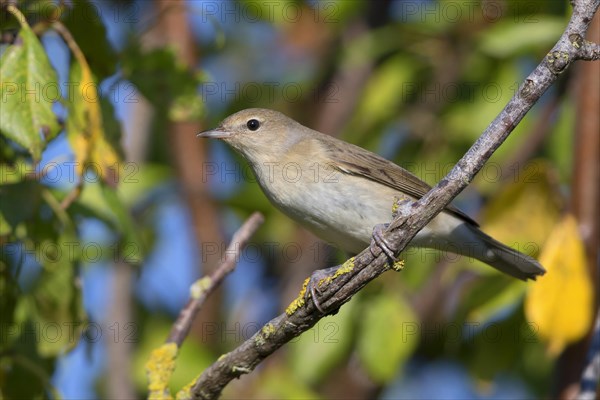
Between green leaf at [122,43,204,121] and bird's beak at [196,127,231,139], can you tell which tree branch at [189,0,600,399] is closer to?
green leaf at [122,43,204,121]

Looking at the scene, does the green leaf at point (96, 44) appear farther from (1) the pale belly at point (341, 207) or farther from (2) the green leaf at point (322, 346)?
(2) the green leaf at point (322, 346)

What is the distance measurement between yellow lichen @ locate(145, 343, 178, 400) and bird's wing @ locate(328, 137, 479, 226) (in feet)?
5.40

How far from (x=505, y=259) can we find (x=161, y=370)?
1957 mm

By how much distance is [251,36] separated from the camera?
7496mm

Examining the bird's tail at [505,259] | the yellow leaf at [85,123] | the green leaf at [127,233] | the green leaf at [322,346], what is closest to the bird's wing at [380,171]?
the bird's tail at [505,259]

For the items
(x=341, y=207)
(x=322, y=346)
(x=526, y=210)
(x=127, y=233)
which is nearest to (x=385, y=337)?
(x=322, y=346)

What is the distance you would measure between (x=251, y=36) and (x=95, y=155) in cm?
402

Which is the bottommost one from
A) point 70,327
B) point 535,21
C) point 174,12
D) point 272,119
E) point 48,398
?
point 48,398

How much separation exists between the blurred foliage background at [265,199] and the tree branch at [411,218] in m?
0.82

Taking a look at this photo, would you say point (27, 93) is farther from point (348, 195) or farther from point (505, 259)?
point (505, 259)

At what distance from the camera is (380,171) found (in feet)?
16.1

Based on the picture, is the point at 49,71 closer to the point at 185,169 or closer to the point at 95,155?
the point at 95,155

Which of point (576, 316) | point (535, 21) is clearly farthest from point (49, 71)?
point (535, 21)

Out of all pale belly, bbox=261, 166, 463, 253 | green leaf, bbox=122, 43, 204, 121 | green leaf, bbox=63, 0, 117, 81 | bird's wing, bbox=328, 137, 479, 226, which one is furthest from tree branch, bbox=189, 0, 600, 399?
bird's wing, bbox=328, 137, 479, 226
